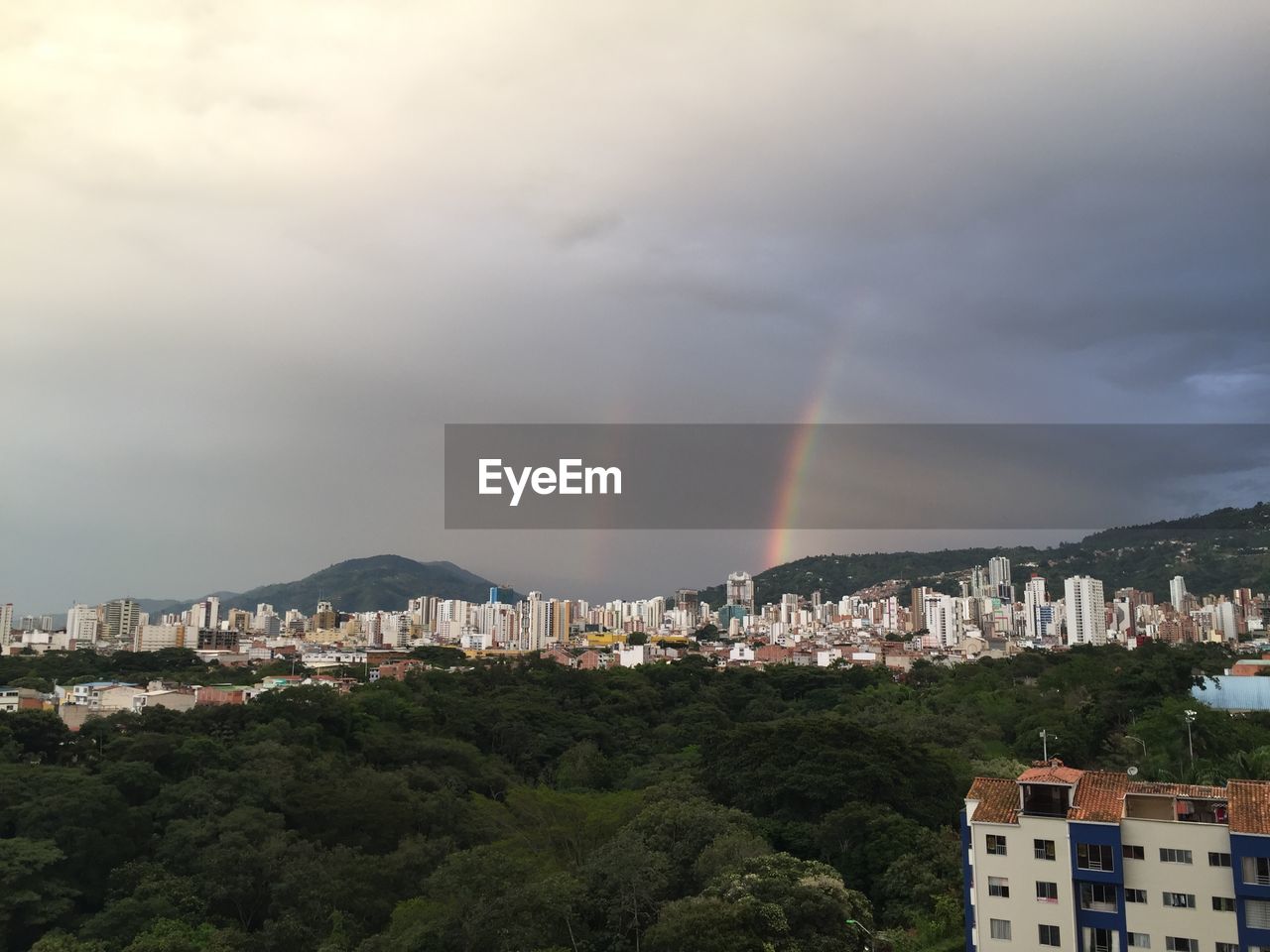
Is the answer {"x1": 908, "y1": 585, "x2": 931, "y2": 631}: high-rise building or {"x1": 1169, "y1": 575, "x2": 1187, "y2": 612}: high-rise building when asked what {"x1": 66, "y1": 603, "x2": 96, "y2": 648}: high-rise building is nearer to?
{"x1": 908, "y1": 585, "x2": 931, "y2": 631}: high-rise building

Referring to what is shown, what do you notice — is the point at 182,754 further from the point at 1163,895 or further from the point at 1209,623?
the point at 1209,623

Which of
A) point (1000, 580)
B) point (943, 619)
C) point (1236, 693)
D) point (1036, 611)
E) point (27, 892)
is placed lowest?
point (27, 892)

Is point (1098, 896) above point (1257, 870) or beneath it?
beneath

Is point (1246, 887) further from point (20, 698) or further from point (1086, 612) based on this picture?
point (1086, 612)

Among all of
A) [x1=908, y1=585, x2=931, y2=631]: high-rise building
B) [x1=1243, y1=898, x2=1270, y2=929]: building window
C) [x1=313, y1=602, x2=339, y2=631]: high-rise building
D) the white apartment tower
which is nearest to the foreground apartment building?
[x1=1243, y1=898, x2=1270, y2=929]: building window

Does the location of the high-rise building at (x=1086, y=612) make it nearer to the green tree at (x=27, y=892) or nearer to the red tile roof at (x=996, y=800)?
the red tile roof at (x=996, y=800)

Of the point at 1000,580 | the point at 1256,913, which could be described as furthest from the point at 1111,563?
the point at 1256,913
